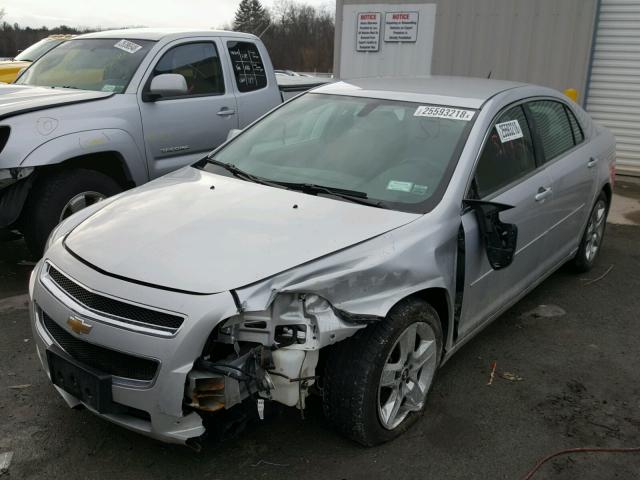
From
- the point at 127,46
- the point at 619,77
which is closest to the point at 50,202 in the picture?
the point at 127,46

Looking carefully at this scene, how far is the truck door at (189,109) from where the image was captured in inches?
211

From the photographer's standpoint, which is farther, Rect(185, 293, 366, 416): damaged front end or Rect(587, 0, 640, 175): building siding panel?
Rect(587, 0, 640, 175): building siding panel

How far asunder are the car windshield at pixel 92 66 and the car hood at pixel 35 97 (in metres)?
0.23

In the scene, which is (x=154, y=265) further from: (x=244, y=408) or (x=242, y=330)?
(x=244, y=408)

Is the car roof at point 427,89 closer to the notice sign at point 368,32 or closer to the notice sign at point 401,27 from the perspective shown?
the notice sign at point 401,27

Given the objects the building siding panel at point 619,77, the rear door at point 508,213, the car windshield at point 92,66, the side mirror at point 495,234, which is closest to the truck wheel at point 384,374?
the rear door at point 508,213

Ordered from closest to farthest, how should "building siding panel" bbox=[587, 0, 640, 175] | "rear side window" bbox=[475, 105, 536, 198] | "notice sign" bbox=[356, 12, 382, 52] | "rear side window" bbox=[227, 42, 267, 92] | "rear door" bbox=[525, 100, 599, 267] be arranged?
"rear side window" bbox=[475, 105, 536, 198] < "rear door" bbox=[525, 100, 599, 267] < "rear side window" bbox=[227, 42, 267, 92] < "building siding panel" bbox=[587, 0, 640, 175] < "notice sign" bbox=[356, 12, 382, 52]

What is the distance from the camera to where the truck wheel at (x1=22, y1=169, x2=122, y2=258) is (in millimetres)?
4609

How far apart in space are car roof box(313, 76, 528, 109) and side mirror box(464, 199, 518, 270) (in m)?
0.73

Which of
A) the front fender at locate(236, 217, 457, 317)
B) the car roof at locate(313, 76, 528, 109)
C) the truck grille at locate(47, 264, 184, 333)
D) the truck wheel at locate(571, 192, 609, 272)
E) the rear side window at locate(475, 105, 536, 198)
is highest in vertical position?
the car roof at locate(313, 76, 528, 109)

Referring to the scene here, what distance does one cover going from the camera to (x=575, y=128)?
4.67 m

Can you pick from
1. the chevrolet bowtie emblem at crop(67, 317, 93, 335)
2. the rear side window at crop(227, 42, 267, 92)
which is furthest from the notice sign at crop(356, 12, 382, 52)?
the chevrolet bowtie emblem at crop(67, 317, 93, 335)

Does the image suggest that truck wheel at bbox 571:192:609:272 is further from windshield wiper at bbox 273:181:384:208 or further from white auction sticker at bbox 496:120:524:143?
windshield wiper at bbox 273:181:384:208

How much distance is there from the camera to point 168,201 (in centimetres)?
311
